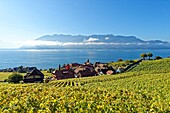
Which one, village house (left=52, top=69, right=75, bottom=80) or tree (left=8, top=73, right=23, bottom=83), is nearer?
tree (left=8, top=73, right=23, bottom=83)

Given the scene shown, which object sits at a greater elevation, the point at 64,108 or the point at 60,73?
the point at 64,108

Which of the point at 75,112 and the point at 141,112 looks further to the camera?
the point at 141,112

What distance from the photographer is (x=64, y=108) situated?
10.4 m

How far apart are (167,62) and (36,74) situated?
3758cm

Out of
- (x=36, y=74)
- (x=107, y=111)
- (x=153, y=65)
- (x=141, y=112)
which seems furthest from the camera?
(x=36, y=74)

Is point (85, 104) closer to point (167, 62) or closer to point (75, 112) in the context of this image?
point (75, 112)

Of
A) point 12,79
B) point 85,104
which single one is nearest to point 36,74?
point 12,79

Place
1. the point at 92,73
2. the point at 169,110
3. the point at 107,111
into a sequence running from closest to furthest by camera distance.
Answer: the point at 107,111
the point at 169,110
the point at 92,73

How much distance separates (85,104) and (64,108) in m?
1.42

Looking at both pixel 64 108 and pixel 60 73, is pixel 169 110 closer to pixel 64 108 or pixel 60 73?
pixel 64 108

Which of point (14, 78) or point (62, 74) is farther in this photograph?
point (62, 74)

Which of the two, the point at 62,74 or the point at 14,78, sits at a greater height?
the point at 14,78

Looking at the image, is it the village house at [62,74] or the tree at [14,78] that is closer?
the tree at [14,78]

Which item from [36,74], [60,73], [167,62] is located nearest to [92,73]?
[60,73]
